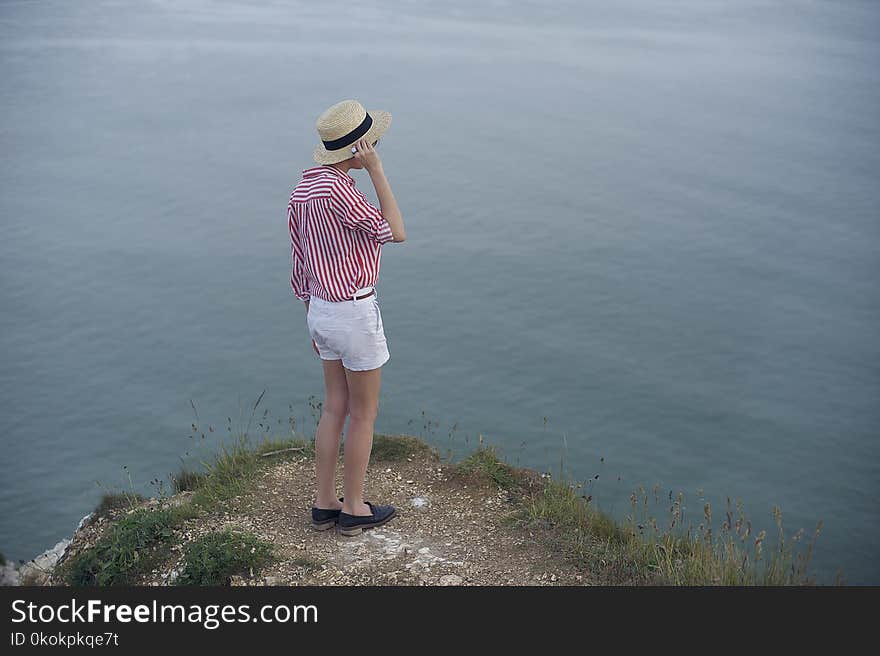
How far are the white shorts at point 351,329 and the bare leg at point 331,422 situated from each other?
181mm

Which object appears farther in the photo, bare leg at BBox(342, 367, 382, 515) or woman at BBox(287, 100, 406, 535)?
bare leg at BBox(342, 367, 382, 515)

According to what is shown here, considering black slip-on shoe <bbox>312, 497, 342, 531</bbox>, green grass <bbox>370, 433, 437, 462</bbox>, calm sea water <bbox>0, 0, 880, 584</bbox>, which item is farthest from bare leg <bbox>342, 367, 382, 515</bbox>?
calm sea water <bbox>0, 0, 880, 584</bbox>

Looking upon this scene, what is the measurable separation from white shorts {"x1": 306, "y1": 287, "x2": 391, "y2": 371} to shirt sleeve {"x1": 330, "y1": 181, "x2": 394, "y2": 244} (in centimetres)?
33

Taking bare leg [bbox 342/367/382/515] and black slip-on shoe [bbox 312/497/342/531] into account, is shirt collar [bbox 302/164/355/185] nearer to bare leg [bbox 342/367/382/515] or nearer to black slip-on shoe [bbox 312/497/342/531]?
bare leg [bbox 342/367/382/515]

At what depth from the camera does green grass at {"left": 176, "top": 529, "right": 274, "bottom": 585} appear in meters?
4.98

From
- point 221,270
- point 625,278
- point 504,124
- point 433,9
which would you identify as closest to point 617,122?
point 504,124

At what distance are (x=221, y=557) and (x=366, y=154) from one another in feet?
7.28

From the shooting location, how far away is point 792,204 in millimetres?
19281

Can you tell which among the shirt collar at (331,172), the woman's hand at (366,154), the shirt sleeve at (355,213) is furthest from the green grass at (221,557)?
the woman's hand at (366,154)

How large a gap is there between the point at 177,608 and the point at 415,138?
61.0ft

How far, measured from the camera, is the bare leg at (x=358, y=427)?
5.12 meters

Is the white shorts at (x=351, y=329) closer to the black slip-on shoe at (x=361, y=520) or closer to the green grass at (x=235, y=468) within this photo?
the black slip-on shoe at (x=361, y=520)

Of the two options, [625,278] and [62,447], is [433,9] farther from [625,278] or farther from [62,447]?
[62,447]

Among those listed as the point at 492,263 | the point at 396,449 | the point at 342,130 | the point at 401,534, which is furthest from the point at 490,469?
the point at 492,263
